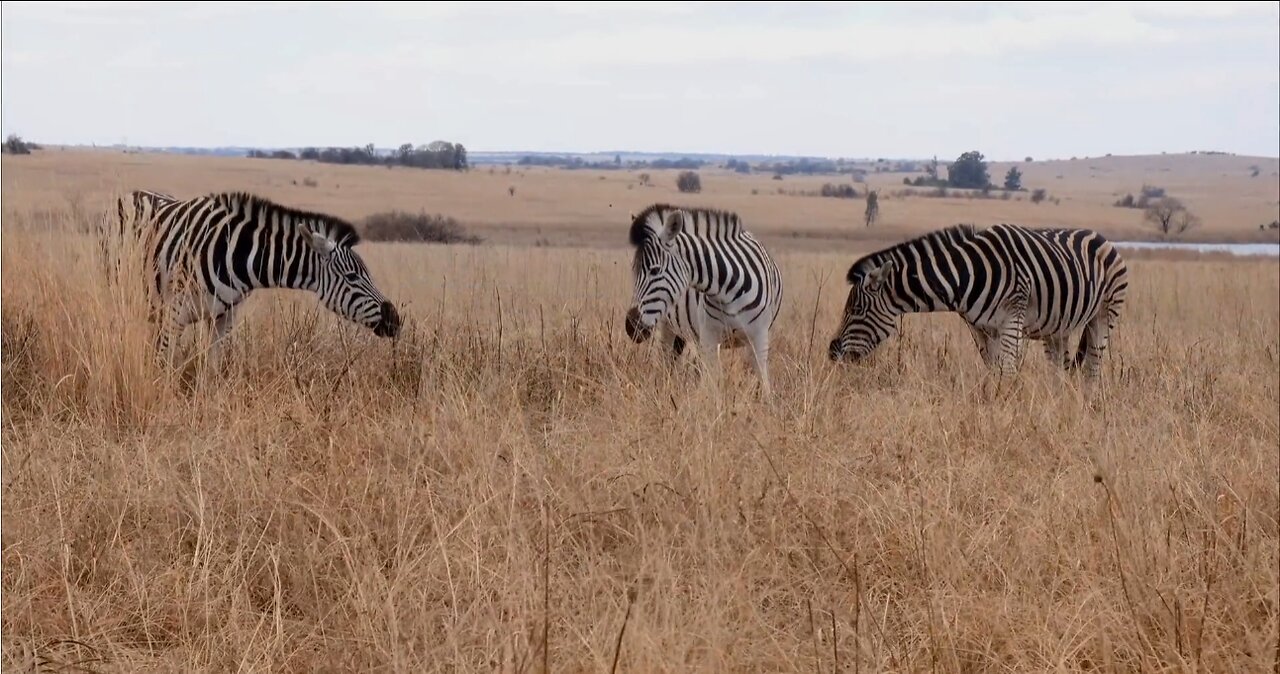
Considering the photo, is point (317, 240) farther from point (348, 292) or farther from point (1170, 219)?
point (1170, 219)

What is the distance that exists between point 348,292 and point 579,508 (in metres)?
3.89

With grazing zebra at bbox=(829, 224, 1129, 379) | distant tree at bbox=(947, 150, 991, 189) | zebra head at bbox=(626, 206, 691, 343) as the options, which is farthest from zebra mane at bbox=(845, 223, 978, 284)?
distant tree at bbox=(947, 150, 991, 189)

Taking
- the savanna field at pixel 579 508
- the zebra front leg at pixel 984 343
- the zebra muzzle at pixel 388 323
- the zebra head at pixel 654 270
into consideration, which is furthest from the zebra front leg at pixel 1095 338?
the zebra muzzle at pixel 388 323

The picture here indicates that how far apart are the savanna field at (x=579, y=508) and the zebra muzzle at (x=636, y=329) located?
0.17 metres

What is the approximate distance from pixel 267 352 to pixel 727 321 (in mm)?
2967

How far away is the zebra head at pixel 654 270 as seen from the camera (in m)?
6.75

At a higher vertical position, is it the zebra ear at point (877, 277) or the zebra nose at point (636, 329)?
the zebra ear at point (877, 277)

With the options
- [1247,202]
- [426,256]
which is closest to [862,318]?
[426,256]

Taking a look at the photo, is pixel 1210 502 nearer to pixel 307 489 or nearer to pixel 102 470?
pixel 307 489

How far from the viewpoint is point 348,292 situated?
7.47 meters

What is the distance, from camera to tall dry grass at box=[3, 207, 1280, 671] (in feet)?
10.4

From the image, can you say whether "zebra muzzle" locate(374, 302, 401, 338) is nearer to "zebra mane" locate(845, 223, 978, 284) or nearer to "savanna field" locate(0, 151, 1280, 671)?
"savanna field" locate(0, 151, 1280, 671)

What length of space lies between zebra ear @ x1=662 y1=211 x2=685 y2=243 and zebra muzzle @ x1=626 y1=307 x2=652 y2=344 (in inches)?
21.7

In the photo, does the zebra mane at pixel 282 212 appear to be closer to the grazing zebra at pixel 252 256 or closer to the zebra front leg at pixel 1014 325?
the grazing zebra at pixel 252 256
